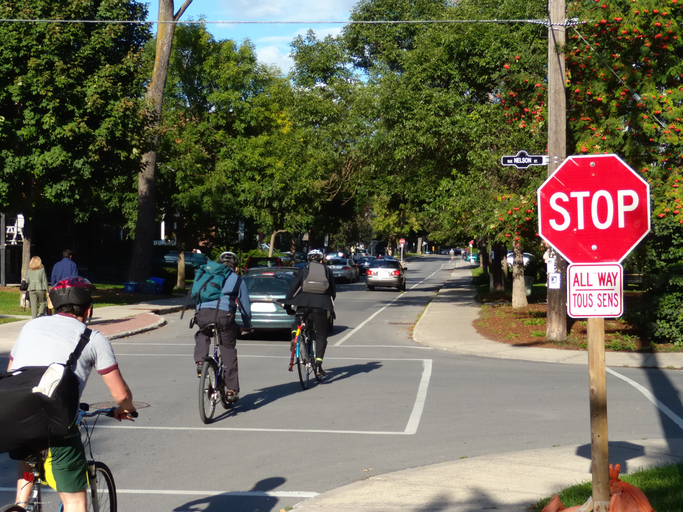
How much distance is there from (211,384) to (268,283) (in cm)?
909

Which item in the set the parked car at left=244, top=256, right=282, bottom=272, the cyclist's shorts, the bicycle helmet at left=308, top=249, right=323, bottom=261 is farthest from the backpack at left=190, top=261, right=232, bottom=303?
the parked car at left=244, top=256, right=282, bottom=272

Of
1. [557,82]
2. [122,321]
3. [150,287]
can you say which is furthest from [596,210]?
[150,287]

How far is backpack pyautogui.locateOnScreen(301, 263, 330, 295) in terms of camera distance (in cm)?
1158

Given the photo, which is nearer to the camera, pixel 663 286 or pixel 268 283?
pixel 663 286

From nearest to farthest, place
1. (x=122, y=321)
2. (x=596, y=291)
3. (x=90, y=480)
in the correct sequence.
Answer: (x=90, y=480) < (x=596, y=291) < (x=122, y=321)

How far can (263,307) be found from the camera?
17.5 metres

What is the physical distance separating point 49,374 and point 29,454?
0.44 meters

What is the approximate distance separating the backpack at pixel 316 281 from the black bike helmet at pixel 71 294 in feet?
Result: 24.4

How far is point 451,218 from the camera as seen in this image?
2481 centimetres

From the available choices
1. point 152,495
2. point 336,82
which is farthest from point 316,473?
point 336,82

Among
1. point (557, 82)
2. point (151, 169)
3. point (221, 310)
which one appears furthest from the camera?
point (151, 169)

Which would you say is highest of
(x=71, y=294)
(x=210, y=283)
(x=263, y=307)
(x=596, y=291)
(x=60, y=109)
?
(x=60, y=109)

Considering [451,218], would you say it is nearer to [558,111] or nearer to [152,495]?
[558,111]

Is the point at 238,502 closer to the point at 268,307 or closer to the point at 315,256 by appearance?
the point at 315,256
